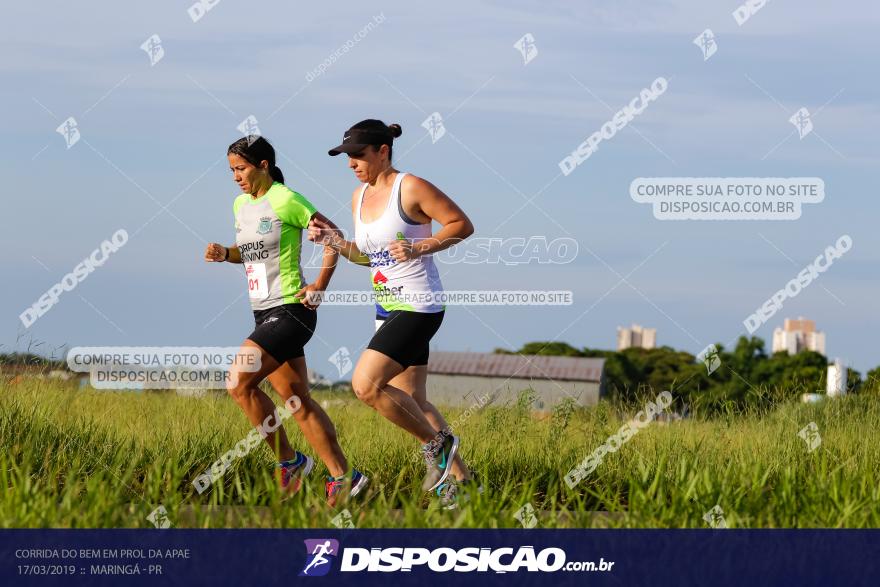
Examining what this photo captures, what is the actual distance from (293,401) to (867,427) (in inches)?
184

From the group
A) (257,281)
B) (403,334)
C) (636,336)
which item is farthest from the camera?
(636,336)

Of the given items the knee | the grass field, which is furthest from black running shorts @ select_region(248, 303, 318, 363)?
the grass field

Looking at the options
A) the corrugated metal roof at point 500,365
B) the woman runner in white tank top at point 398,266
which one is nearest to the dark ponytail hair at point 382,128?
the woman runner in white tank top at point 398,266

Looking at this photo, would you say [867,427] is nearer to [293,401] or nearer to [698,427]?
[698,427]

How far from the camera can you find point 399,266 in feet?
21.6

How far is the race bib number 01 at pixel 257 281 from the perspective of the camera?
691 centimetres

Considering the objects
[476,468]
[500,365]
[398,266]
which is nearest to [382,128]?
[398,266]

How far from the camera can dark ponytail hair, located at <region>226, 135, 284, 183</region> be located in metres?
6.98

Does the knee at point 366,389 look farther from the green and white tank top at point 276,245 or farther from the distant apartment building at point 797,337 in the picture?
the distant apartment building at point 797,337

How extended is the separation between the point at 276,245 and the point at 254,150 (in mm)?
643

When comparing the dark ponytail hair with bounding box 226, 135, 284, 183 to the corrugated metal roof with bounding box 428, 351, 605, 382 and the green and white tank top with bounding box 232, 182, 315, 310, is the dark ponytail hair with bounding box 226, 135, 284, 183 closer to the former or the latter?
the green and white tank top with bounding box 232, 182, 315, 310

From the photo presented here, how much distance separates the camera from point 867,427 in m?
8.77

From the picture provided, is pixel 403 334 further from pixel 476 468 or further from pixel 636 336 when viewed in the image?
pixel 636 336

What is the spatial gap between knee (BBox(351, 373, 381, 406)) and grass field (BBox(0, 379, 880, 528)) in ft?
2.05
